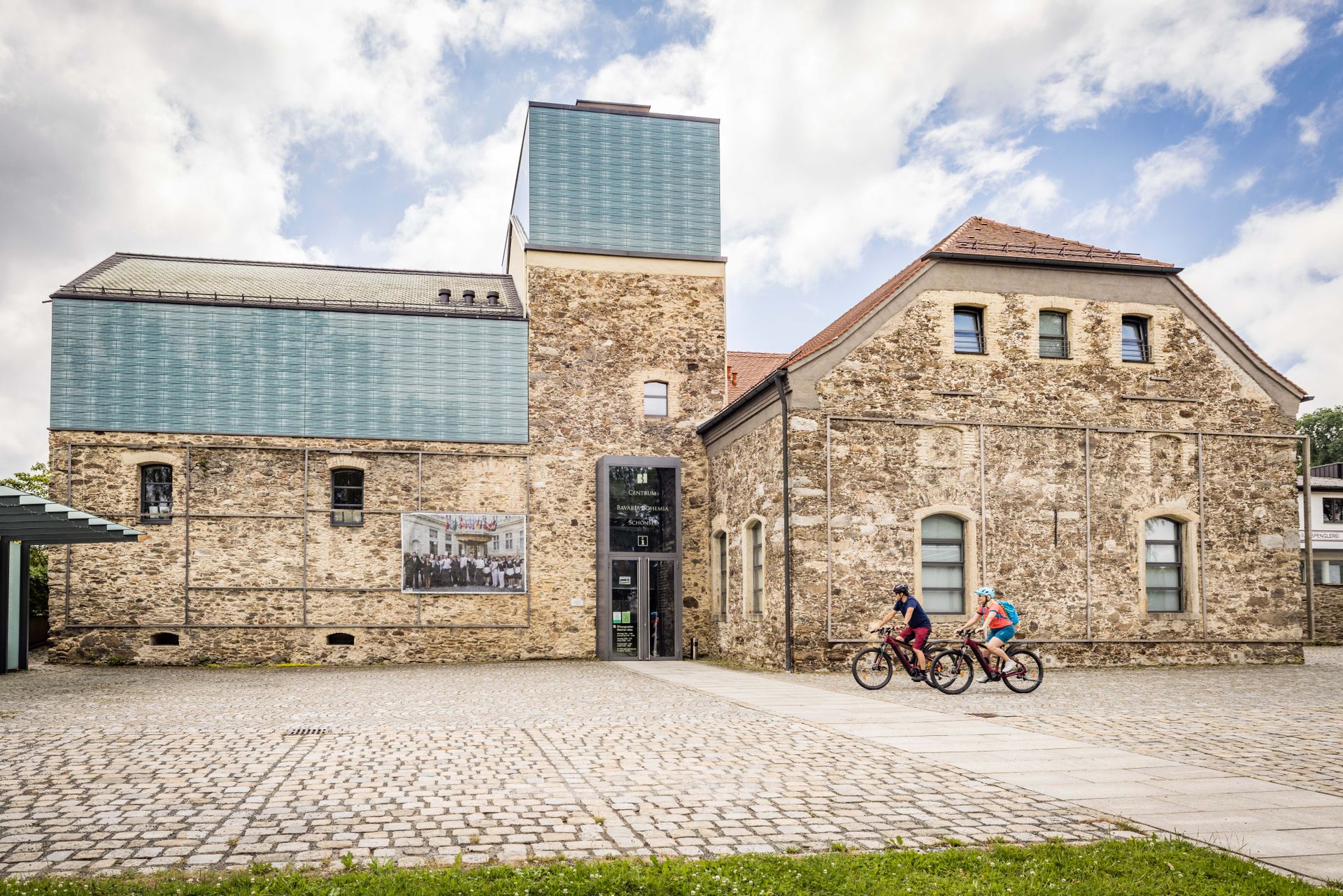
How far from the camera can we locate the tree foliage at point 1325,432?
66500 mm

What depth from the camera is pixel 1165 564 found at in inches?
806

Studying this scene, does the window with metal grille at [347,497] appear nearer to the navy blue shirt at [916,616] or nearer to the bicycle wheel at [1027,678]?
the navy blue shirt at [916,616]

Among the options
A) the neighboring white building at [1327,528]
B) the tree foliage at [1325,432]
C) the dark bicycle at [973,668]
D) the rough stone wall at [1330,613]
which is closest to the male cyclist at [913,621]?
the dark bicycle at [973,668]

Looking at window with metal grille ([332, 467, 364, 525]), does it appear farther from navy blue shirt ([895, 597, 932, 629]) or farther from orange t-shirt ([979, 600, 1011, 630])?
orange t-shirt ([979, 600, 1011, 630])

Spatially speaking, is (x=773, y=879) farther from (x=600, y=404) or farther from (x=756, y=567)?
(x=600, y=404)

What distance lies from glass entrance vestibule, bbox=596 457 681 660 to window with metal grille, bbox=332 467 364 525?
5.14 m

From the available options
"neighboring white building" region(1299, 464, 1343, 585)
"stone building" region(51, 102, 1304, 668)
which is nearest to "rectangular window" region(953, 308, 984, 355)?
"stone building" region(51, 102, 1304, 668)

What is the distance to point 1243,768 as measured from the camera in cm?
808

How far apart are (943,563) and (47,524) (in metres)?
15.3

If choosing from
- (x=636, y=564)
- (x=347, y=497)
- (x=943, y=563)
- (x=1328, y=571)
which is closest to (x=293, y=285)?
(x=347, y=497)

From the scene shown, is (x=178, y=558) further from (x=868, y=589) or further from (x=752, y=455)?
(x=868, y=589)

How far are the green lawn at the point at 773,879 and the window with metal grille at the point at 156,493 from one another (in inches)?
765

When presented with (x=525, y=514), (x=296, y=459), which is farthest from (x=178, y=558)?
(x=525, y=514)

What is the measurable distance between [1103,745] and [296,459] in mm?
18247
